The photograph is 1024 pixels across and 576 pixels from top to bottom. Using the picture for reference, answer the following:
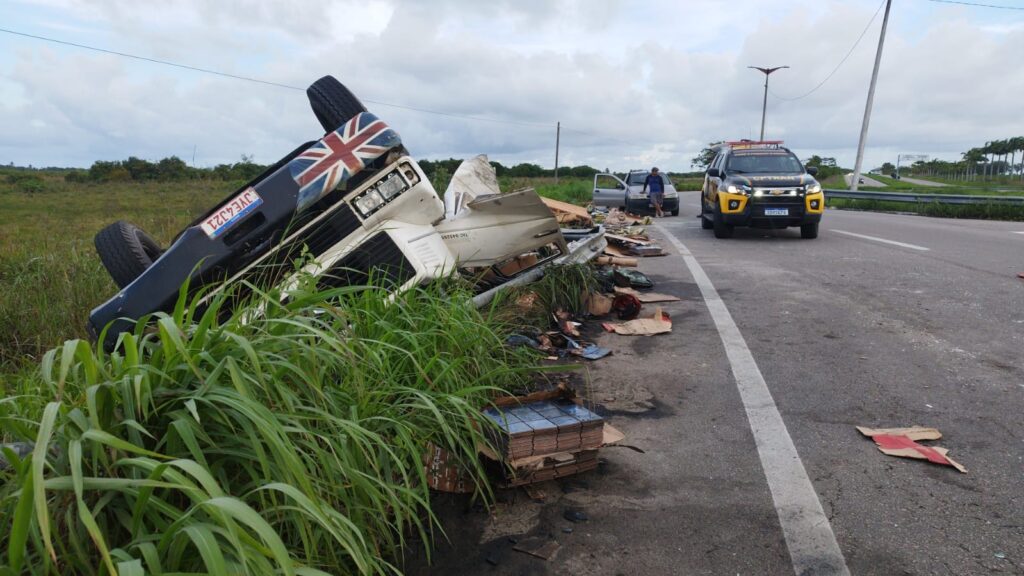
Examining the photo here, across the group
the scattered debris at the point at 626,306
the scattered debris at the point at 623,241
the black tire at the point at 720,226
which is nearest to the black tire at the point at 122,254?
the scattered debris at the point at 626,306

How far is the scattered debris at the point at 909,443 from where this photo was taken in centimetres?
323

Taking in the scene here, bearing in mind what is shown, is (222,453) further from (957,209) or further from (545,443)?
(957,209)

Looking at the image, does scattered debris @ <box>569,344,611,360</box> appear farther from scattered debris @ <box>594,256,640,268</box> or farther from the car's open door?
the car's open door

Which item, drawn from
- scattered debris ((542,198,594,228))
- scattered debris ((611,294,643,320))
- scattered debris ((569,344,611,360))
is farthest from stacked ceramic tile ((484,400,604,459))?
scattered debris ((542,198,594,228))

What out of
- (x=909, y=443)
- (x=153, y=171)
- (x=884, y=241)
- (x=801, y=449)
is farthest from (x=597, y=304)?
(x=153, y=171)

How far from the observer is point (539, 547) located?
2582 millimetres

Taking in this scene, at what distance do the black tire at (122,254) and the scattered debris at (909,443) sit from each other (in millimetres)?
4558

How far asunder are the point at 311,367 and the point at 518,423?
0.99m

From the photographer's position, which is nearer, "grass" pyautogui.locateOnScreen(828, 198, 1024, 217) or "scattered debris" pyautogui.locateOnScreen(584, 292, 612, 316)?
"scattered debris" pyautogui.locateOnScreen(584, 292, 612, 316)

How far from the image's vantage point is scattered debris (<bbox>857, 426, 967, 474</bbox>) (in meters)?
3.23

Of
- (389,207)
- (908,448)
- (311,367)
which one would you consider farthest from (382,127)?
(908,448)

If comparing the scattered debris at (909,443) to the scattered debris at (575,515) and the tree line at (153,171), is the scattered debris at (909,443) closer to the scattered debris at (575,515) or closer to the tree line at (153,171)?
the scattered debris at (575,515)

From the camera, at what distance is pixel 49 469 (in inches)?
74.1

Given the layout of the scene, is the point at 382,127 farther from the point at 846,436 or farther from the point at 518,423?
the point at 846,436
